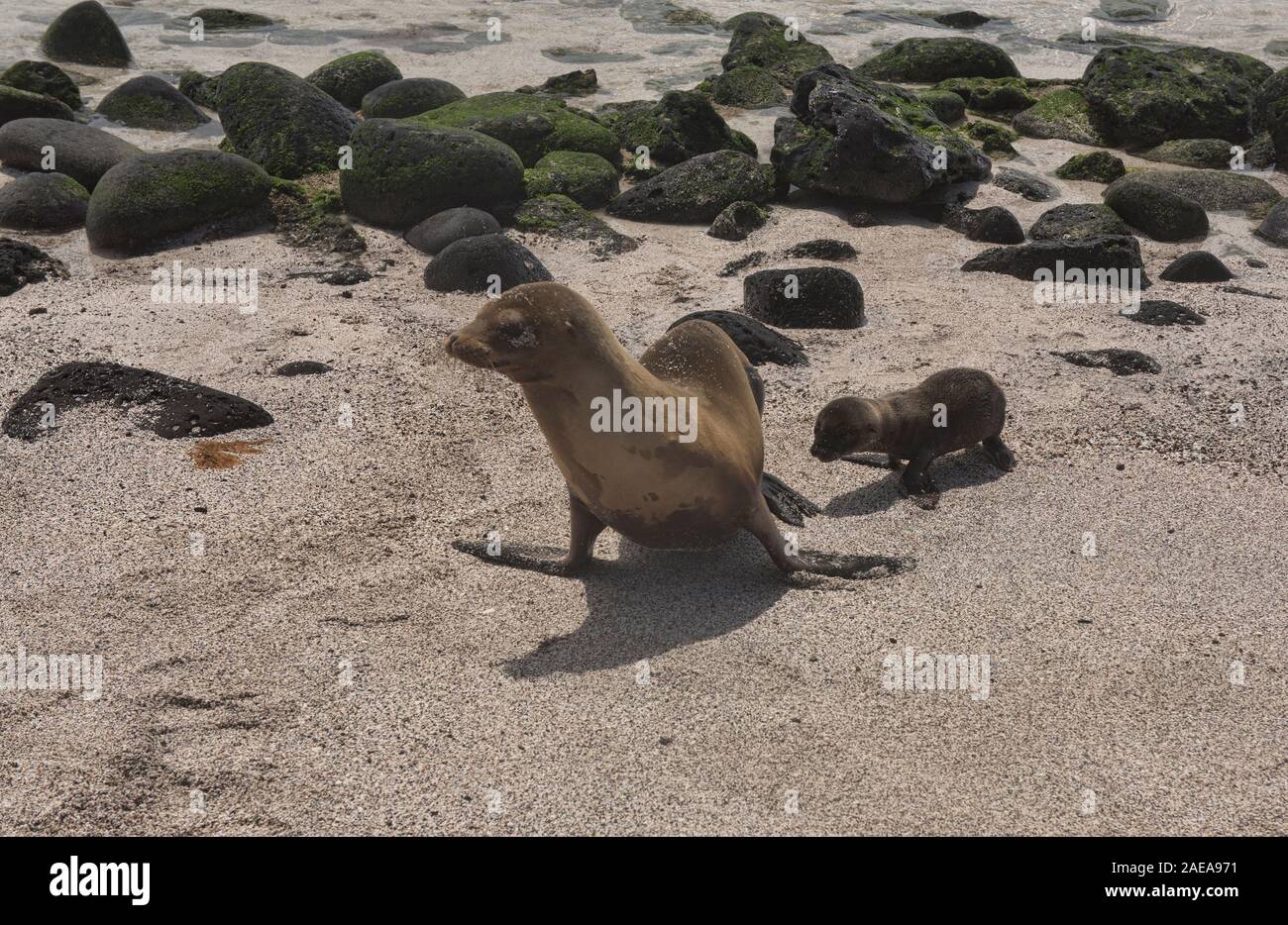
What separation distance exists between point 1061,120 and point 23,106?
10.8 metres

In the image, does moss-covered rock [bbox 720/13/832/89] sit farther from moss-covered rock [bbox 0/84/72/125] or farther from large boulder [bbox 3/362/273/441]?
large boulder [bbox 3/362/273/441]

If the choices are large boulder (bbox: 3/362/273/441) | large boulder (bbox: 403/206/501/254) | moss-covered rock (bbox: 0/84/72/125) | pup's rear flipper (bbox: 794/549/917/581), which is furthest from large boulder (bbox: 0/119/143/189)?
pup's rear flipper (bbox: 794/549/917/581)

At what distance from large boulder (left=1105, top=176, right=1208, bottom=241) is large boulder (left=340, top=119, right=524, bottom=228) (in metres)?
5.19

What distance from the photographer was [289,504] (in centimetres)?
550

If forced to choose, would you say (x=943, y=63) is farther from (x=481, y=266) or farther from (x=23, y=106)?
(x=23, y=106)

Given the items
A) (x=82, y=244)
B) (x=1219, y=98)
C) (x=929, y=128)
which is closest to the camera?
(x=82, y=244)

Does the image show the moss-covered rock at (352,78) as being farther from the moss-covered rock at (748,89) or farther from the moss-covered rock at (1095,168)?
the moss-covered rock at (1095,168)

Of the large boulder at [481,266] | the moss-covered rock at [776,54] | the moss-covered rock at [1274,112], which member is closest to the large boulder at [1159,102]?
the moss-covered rock at [1274,112]

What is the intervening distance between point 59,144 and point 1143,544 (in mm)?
9449

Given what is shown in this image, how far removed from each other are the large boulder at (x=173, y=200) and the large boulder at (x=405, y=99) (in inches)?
127

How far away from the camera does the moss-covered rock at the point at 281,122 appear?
10812 millimetres

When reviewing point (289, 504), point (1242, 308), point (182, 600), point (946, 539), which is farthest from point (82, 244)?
point (1242, 308)

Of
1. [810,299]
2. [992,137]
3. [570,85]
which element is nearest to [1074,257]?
[810,299]

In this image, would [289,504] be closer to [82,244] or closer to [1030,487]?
[1030,487]
